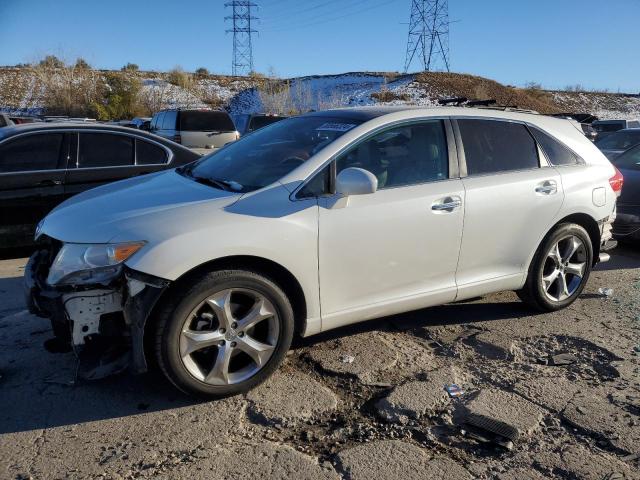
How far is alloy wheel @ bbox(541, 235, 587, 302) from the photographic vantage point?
4.68 meters

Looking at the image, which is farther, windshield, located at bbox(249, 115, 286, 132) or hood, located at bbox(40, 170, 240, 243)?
windshield, located at bbox(249, 115, 286, 132)

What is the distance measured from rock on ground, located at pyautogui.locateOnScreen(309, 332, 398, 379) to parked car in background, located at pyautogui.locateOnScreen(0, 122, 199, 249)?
3.79 meters

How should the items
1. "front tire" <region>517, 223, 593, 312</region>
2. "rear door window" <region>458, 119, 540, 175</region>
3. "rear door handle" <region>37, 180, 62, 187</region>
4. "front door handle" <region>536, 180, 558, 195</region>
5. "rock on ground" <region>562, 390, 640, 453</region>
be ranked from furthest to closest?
1. "rear door handle" <region>37, 180, 62, 187</region>
2. "front tire" <region>517, 223, 593, 312</region>
3. "front door handle" <region>536, 180, 558, 195</region>
4. "rear door window" <region>458, 119, 540, 175</region>
5. "rock on ground" <region>562, 390, 640, 453</region>

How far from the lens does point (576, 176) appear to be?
468 cm

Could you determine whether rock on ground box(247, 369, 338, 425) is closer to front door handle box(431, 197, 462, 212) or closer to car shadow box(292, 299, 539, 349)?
car shadow box(292, 299, 539, 349)

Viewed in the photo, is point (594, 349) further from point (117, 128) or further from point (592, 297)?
point (117, 128)

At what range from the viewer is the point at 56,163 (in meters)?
6.21

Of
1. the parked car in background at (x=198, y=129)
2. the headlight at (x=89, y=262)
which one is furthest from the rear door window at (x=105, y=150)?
the parked car in background at (x=198, y=129)

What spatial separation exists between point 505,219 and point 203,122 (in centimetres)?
1178

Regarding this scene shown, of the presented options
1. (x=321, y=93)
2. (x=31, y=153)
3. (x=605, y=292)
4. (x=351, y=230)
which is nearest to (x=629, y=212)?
(x=605, y=292)

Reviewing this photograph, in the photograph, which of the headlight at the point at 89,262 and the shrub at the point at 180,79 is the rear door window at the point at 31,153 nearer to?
the headlight at the point at 89,262

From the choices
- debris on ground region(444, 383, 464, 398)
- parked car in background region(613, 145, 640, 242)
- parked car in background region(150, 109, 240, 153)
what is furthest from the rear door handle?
parked car in background region(150, 109, 240, 153)

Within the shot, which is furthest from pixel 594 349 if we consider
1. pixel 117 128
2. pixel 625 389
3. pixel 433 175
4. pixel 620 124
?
pixel 620 124

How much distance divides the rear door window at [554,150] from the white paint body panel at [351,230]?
3.9 inches
